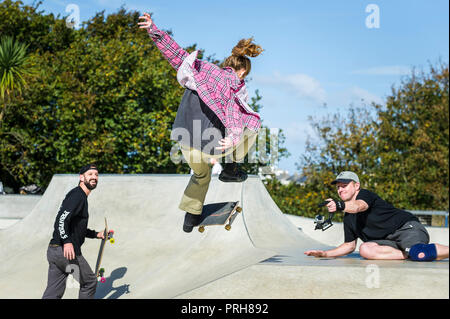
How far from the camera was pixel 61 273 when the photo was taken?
5266 millimetres

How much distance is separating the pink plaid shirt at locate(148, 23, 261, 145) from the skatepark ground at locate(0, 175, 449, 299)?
1730 millimetres

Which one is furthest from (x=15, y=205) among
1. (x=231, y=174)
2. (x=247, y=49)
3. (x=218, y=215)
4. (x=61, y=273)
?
(x=247, y=49)

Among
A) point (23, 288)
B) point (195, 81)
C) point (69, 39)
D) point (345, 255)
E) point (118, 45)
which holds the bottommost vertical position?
point (23, 288)

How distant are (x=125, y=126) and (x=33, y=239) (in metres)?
7.11

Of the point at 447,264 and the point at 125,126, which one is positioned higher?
the point at 125,126

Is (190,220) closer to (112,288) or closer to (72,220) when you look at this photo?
(72,220)

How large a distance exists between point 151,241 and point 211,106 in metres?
4.55

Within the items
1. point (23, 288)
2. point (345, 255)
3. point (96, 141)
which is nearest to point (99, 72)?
point (96, 141)

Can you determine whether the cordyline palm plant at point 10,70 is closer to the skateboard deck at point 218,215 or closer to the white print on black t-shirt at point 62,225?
the white print on black t-shirt at point 62,225

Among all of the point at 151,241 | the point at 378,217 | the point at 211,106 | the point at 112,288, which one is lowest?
the point at 112,288

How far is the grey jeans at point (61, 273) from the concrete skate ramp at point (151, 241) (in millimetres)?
962

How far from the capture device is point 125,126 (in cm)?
1563

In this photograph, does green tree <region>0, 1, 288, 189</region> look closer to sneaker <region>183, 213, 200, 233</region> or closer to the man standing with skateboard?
the man standing with skateboard

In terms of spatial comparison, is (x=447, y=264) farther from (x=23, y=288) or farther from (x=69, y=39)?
(x=69, y=39)
